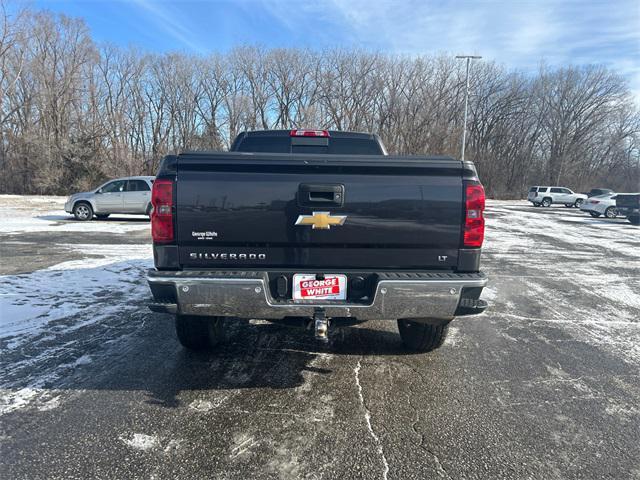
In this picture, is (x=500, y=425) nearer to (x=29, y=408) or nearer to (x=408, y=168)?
(x=408, y=168)

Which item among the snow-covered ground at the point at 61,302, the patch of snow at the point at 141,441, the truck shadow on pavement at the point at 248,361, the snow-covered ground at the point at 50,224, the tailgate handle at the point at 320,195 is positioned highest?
the tailgate handle at the point at 320,195

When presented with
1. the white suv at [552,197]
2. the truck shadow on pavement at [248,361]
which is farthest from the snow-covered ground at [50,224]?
the white suv at [552,197]

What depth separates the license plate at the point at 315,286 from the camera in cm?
268

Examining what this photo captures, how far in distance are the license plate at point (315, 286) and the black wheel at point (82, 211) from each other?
15.5 metres

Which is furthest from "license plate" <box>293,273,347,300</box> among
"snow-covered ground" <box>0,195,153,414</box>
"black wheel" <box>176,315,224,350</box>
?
"snow-covered ground" <box>0,195,153,414</box>

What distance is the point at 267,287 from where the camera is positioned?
2.62 m

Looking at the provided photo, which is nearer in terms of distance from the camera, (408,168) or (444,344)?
(408,168)

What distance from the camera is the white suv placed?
116ft

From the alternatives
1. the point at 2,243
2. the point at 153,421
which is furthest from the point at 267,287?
the point at 2,243

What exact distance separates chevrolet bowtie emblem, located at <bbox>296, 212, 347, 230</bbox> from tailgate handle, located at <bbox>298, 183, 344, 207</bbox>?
8 cm

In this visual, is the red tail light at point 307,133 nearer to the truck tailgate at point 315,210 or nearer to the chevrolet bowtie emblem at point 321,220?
the truck tailgate at point 315,210

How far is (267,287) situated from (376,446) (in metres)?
1.24

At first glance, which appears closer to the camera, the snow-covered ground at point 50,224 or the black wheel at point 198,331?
the black wheel at point 198,331

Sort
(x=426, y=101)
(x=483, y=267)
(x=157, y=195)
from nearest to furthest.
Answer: (x=157, y=195), (x=483, y=267), (x=426, y=101)
